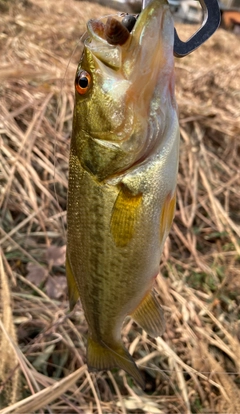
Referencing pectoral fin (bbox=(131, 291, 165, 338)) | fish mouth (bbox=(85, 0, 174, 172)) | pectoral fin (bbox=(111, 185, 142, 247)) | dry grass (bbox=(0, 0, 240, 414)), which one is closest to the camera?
fish mouth (bbox=(85, 0, 174, 172))

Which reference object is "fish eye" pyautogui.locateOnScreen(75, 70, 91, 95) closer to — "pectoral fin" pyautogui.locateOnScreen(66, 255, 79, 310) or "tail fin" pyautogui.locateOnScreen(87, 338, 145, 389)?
"pectoral fin" pyautogui.locateOnScreen(66, 255, 79, 310)

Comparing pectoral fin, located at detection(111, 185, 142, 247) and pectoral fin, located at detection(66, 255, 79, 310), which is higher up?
pectoral fin, located at detection(111, 185, 142, 247)

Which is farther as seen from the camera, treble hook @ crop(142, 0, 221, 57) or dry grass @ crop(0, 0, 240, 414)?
dry grass @ crop(0, 0, 240, 414)

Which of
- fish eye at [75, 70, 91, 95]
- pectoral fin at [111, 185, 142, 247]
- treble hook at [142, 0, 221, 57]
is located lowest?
pectoral fin at [111, 185, 142, 247]

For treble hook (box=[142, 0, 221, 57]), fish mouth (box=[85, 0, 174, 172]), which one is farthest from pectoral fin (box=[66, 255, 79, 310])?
treble hook (box=[142, 0, 221, 57])

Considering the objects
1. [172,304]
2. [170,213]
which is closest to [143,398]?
[172,304]
